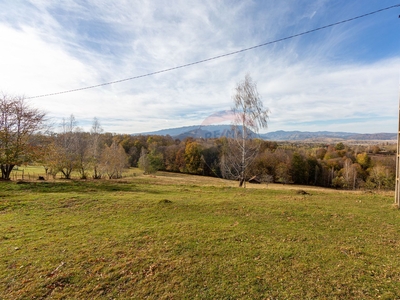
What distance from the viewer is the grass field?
3.36 m

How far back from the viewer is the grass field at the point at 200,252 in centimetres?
336

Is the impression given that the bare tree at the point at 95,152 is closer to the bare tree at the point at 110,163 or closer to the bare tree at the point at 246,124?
the bare tree at the point at 110,163

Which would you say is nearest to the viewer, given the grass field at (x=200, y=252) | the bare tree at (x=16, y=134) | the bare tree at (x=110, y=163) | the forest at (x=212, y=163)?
the grass field at (x=200, y=252)

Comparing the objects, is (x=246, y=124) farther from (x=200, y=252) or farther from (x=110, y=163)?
(x=110, y=163)

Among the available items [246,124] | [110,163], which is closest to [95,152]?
[110,163]

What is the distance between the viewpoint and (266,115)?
15273 millimetres

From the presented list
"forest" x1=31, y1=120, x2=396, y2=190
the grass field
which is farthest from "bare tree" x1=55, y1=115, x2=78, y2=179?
the grass field

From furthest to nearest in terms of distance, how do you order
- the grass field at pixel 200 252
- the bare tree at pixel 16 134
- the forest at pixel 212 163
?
the forest at pixel 212 163 < the bare tree at pixel 16 134 < the grass field at pixel 200 252

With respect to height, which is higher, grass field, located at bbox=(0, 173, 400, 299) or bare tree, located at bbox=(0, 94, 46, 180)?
bare tree, located at bbox=(0, 94, 46, 180)

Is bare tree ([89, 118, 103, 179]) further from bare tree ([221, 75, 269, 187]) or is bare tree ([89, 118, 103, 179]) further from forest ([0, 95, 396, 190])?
bare tree ([221, 75, 269, 187])

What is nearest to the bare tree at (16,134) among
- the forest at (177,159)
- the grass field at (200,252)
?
the forest at (177,159)

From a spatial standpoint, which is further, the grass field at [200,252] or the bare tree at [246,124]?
the bare tree at [246,124]

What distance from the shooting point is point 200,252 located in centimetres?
456

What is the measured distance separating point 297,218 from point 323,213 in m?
1.22
